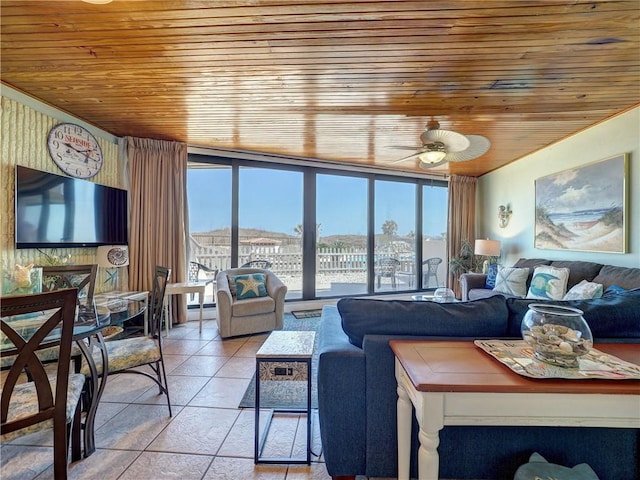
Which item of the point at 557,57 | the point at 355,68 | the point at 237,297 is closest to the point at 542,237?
the point at 557,57

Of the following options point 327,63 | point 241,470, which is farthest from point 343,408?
point 327,63

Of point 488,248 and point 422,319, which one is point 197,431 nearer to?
point 422,319

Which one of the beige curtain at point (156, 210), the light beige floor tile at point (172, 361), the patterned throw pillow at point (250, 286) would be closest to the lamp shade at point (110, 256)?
the beige curtain at point (156, 210)

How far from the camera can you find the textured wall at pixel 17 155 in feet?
8.50

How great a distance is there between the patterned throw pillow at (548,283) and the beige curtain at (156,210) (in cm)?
451

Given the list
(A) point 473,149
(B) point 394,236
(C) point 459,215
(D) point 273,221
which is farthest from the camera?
(C) point 459,215

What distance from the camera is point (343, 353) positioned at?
1.42 metres

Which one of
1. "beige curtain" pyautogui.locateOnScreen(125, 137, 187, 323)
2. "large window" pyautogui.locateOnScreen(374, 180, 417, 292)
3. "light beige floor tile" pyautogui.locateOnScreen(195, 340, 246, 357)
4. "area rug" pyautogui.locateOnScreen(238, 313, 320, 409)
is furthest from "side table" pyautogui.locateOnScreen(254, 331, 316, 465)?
"large window" pyautogui.locateOnScreen(374, 180, 417, 292)

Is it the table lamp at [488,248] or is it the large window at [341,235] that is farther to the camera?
the large window at [341,235]

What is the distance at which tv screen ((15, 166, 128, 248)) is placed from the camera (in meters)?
2.69

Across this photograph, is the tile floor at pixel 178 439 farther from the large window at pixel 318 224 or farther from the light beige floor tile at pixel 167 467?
the large window at pixel 318 224

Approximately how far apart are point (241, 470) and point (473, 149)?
3.15 metres

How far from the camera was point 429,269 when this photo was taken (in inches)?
244

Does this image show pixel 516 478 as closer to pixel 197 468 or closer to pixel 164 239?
pixel 197 468
